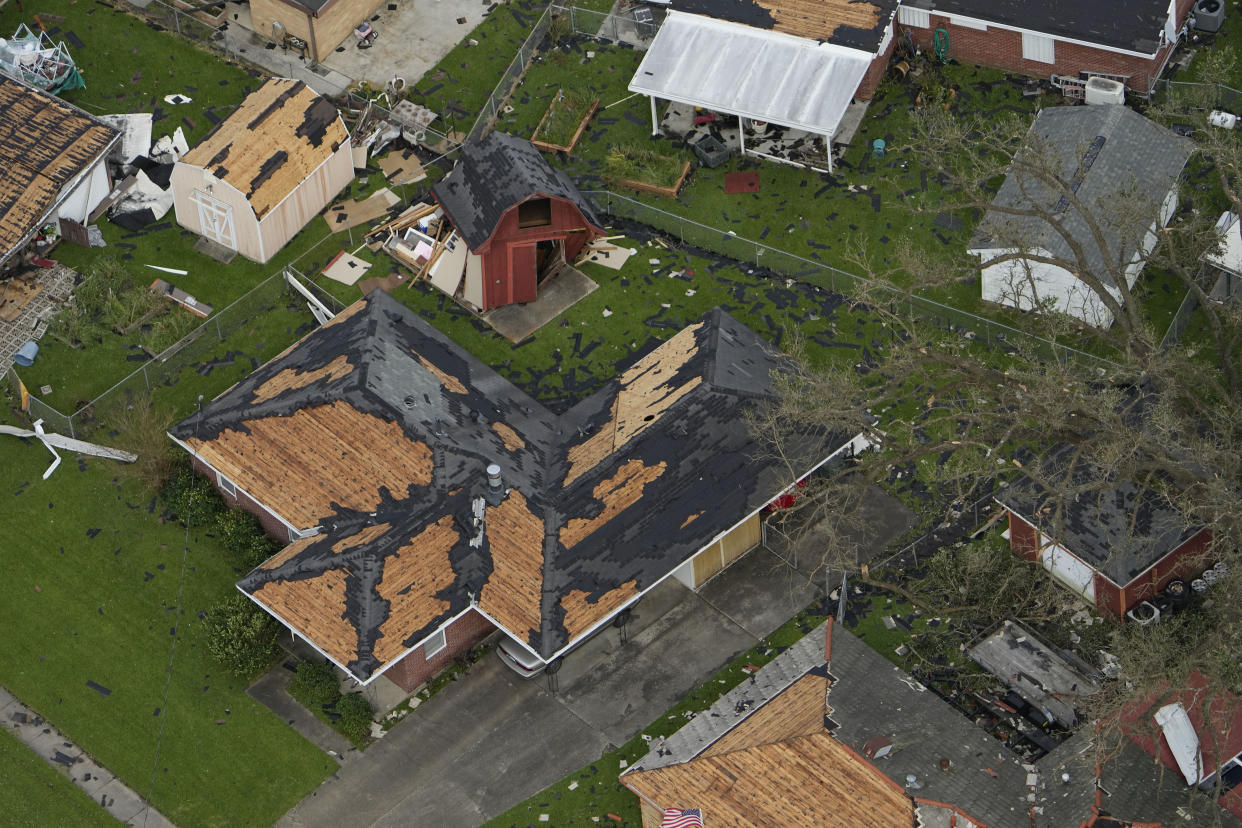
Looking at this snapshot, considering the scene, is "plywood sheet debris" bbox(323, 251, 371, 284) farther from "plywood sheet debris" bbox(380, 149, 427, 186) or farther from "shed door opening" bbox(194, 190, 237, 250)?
"plywood sheet debris" bbox(380, 149, 427, 186)

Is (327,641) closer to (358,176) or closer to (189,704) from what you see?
(189,704)

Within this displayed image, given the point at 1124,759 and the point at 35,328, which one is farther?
the point at 35,328

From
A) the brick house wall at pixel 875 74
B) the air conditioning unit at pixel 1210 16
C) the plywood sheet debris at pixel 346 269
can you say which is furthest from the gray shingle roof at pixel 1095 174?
the plywood sheet debris at pixel 346 269

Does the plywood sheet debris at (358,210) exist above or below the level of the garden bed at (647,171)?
below

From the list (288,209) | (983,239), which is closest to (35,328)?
(288,209)

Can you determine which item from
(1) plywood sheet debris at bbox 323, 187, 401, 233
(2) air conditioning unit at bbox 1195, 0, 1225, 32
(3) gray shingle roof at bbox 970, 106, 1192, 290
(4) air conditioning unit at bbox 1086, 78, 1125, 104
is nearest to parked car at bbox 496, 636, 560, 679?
(1) plywood sheet debris at bbox 323, 187, 401, 233

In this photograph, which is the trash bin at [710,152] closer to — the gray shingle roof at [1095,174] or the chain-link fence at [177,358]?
the gray shingle roof at [1095,174]
